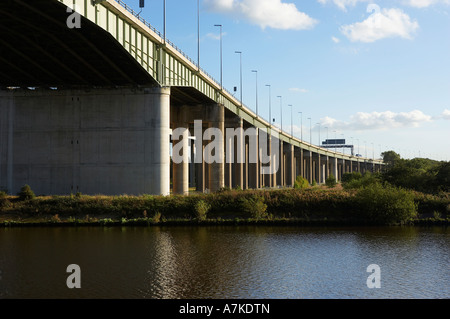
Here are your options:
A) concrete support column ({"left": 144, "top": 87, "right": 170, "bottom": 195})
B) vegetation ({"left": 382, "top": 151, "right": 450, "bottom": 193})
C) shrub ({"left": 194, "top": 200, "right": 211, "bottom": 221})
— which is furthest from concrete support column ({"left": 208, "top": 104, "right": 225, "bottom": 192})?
shrub ({"left": 194, "top": 200, "right": 211, "bottom": 221})

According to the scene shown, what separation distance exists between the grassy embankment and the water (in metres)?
3.95

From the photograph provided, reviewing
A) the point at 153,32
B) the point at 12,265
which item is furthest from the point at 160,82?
the point at 12,265

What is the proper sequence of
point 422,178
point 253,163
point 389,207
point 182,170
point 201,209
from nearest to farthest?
point 389,207, point 201,209, point 422,178, point 182,170, point 253,163

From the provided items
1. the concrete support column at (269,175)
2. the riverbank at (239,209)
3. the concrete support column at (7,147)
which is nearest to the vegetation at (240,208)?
the riverbank at (239,209)

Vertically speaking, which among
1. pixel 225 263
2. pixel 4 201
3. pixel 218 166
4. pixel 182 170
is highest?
pixel 218 166

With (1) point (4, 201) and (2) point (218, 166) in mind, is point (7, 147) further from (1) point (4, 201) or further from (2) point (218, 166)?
(2) point (218, 166)

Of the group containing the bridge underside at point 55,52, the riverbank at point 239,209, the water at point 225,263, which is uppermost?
the bridge underside at point 55,52

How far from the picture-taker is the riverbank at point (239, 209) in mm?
38656

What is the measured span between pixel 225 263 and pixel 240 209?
18.9 metres

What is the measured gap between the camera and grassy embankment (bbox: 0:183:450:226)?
38.7 meters

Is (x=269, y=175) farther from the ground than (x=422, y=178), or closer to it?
farther from the ground

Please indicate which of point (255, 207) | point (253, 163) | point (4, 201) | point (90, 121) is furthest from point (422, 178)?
point (253, 163)

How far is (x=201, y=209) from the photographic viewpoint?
130ft

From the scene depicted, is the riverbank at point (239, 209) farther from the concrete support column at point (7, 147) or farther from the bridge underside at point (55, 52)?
the bridge underside at point (55, 52)
